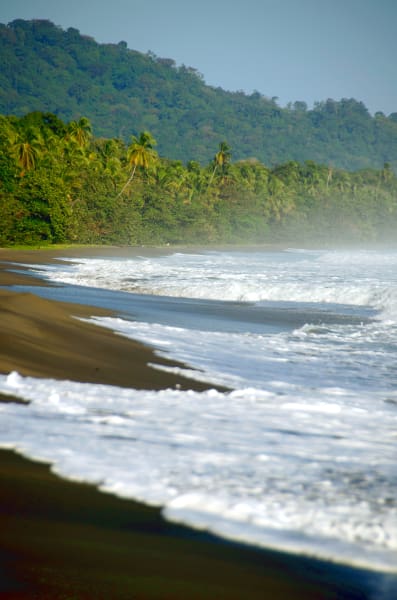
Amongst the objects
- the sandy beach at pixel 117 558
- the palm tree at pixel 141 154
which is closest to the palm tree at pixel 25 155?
the palm tree at pixel 141 154

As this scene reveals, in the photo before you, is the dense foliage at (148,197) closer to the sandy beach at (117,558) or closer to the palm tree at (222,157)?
the palm tree at (222,157)

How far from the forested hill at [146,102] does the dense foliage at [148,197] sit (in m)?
45.4

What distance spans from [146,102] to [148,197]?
371 ft

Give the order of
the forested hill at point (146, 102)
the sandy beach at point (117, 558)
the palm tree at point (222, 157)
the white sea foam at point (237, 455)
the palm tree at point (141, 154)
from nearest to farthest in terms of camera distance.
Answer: the sandy beach at point (117, 558)
the white sea foam at point (237, 455)
the palm tree at point (141, 154)
the palm tree at point (222, 157)
the forested hill at point (146, 102)

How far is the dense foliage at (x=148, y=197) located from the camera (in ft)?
153

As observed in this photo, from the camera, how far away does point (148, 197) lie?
65625 mm

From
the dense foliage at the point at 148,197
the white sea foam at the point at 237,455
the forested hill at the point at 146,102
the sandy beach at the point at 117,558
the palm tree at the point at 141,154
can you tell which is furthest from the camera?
the forested hill at the point at 146,102

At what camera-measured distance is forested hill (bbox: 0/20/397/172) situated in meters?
156

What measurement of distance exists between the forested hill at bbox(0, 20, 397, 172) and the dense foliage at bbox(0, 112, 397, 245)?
45.4 metres

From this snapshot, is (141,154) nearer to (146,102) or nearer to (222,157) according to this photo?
(222,157)

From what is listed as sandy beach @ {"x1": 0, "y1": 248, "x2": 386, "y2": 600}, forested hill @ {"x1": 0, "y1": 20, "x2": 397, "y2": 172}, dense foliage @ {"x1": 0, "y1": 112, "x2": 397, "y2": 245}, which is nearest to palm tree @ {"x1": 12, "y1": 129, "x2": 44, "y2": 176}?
dense foliage @ {"x1": 0, "y1": 112, "x2": 397, "y2": 245}

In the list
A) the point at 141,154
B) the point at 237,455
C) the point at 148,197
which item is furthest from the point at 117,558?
the point at 148,197

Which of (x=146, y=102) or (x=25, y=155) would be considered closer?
(x=25, y=155)

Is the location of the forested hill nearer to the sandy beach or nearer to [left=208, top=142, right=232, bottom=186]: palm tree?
[left=208, top=142, right=232, bottom=186]: palm tree
